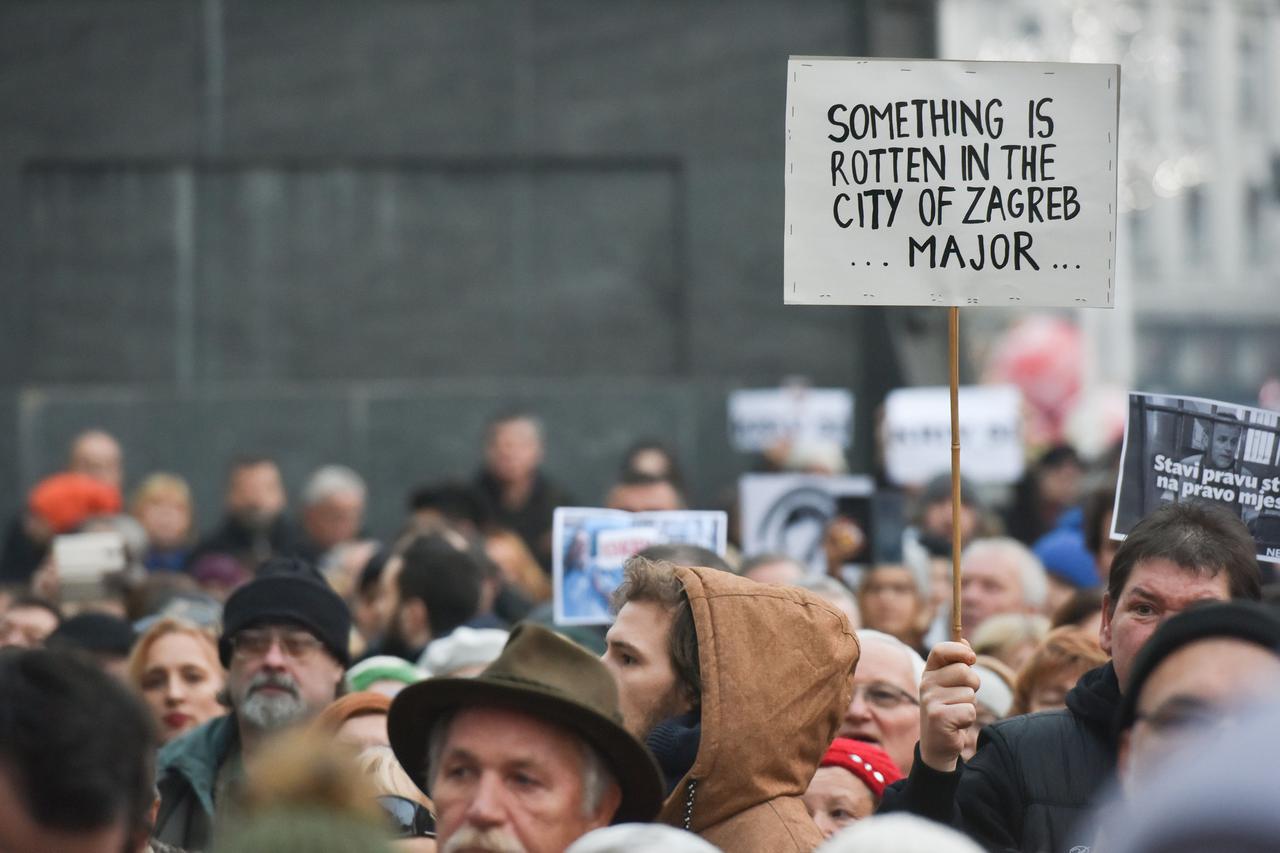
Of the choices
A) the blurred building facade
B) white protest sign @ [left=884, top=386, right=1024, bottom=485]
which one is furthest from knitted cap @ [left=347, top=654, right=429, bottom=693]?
the blurred building facade

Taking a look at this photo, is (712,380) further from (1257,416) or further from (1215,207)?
(1215,207)

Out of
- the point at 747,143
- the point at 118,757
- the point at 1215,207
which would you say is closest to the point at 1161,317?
the point at 1215,207

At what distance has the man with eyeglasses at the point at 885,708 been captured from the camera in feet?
20.0

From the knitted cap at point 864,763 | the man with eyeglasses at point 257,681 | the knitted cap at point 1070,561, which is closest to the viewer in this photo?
the knitted cap at point 864,763

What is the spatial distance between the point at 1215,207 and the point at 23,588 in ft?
268

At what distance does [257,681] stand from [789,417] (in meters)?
9.04

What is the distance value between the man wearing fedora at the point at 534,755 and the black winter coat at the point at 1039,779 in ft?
2.31

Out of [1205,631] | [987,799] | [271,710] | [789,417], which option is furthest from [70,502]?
[1205,631]

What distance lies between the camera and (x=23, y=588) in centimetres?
1001

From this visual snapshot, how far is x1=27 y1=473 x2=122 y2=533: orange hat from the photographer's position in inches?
477

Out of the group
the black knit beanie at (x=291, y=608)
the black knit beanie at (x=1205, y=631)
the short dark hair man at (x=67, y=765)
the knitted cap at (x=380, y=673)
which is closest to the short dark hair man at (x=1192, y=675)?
the black knit beanie at (x=1205, y=631)

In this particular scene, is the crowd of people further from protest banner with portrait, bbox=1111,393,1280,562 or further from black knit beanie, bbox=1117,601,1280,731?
protest banner with portrait, bbox=1111,393,1280,562

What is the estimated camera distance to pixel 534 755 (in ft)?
13.0

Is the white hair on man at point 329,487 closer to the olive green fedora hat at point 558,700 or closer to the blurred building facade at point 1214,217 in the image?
the olive green fedora hat at point 558,700
